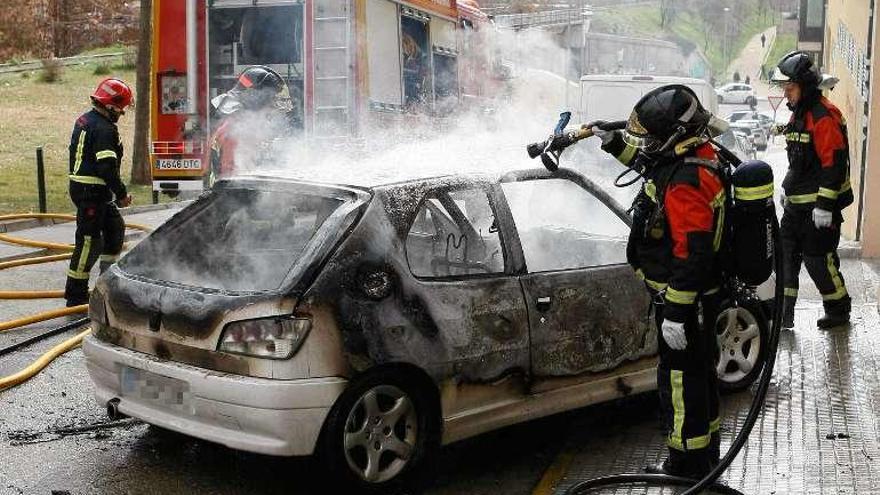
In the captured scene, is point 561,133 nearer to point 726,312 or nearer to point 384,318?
point 384,318

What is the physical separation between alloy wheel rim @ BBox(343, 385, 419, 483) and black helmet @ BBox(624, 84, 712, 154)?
60.6 inches

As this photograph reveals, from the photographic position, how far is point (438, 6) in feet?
49.6

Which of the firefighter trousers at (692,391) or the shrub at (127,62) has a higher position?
the shrub at (127,62)

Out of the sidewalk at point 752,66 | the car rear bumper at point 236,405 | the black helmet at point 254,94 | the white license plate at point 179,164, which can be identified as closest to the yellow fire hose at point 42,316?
the black helmet at point 254,94

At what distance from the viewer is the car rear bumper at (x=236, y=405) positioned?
13.6ft

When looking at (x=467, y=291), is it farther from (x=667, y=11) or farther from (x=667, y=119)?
(x=667, y=11)

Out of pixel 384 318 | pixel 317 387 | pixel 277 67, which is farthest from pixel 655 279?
pixel 277 67

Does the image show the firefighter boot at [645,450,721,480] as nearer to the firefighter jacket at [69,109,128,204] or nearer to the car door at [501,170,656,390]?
the car door at [501,170,656,390]

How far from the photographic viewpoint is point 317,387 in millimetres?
4184

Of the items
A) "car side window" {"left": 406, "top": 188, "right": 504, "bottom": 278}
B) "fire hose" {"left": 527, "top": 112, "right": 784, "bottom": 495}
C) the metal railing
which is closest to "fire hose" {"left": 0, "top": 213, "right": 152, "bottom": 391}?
"car side window" {"left": 406, "top": 188, "right": 504, "bottom": 278}

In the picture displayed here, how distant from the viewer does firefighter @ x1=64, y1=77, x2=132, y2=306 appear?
818cm

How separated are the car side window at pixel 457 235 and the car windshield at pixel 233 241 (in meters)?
0.48

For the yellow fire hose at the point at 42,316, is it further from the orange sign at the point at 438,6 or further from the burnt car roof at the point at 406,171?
the orange sign at the point at 438,6

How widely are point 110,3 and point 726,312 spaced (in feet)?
132
